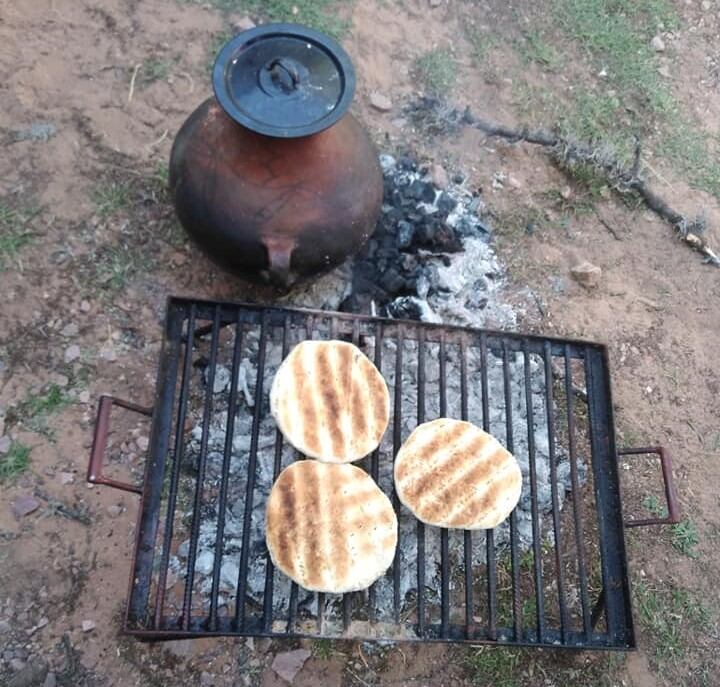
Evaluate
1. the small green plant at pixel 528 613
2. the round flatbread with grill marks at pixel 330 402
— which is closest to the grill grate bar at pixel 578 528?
the small green plant at pixel 528 613

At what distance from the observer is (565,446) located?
3762 mm

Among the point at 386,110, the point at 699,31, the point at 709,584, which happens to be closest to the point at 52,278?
the point at 386,110

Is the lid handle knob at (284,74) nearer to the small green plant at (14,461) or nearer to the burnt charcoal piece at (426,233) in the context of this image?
the burnt charcoal piece at (426,233)

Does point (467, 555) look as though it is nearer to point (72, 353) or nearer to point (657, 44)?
point (72, 353)

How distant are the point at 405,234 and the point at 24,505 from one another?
7.88 ft

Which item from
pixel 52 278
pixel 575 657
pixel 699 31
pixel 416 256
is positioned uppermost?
pixel 699 31

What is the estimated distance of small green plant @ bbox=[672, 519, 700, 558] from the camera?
369 centimetres

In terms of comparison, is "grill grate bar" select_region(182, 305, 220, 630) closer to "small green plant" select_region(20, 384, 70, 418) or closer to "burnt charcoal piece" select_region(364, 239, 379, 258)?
"small green plant" select_region(20, 384, 70, 418)

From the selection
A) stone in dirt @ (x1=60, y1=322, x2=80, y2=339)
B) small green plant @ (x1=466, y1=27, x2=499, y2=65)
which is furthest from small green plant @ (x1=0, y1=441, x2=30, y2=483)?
small green plant @ (x1=466, y1=27, x2=499, y2=65)

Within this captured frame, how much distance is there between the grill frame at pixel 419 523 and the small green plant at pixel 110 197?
1.03 metres

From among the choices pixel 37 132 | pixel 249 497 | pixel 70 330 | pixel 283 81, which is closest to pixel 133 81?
pixel 37 132

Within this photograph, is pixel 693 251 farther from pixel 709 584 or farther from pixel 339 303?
pixel 339 303

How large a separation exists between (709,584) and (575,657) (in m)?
0.90

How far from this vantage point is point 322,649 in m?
3.19
